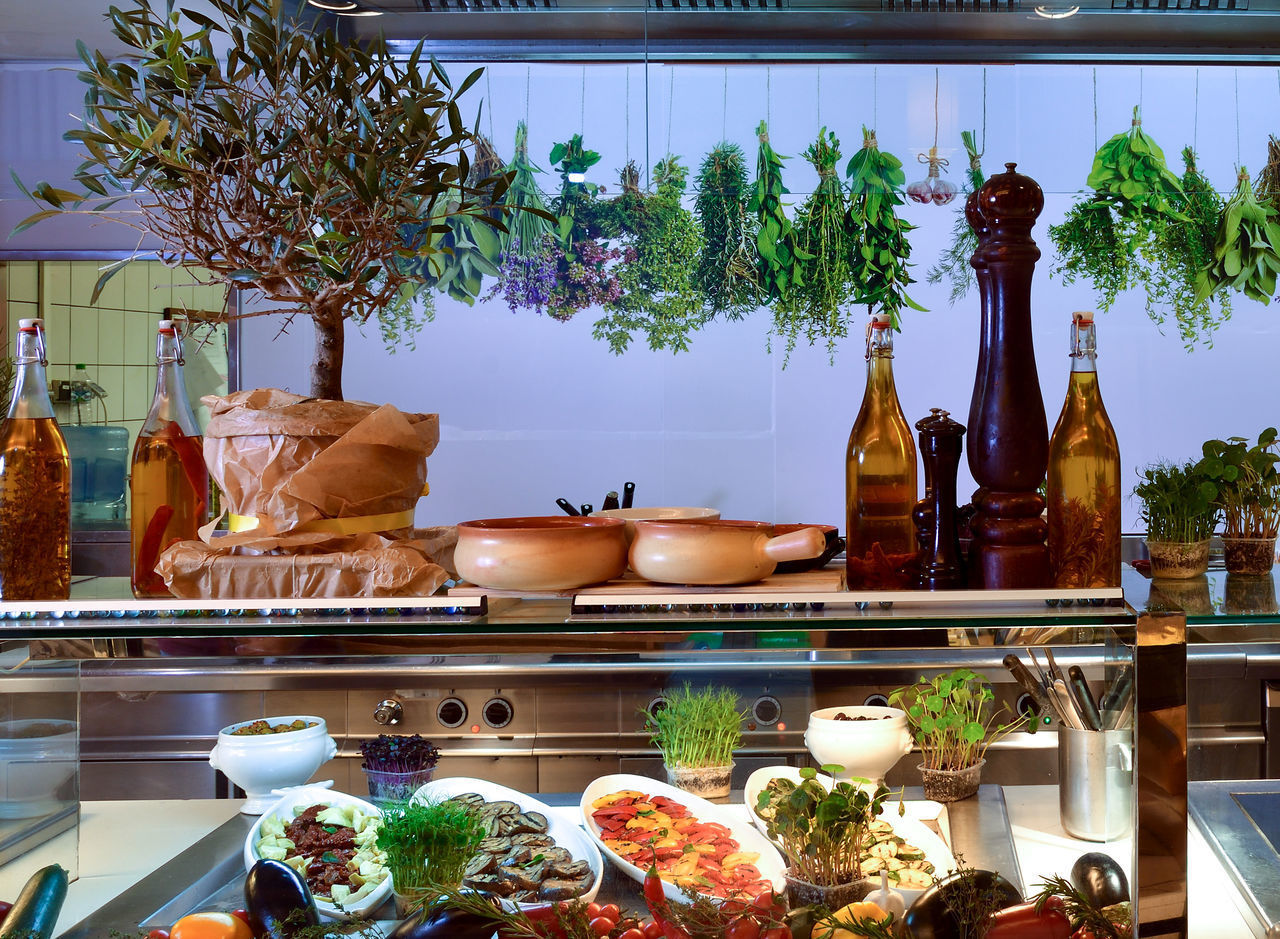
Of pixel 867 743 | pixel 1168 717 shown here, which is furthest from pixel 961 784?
pixel 1168 717

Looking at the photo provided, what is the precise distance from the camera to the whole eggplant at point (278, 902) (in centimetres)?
98

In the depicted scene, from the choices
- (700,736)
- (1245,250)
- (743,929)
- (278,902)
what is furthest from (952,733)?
(1245,250)

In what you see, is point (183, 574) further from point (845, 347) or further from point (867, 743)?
point (845, 347)

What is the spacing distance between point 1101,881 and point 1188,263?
9.99 feet

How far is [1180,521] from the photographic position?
1.16 meters

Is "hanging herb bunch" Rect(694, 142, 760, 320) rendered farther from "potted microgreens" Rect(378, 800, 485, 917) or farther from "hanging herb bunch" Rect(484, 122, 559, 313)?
"potted microgreens" Rect(378, 800, 485, 917)

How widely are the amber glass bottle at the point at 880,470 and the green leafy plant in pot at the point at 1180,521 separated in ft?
1.00

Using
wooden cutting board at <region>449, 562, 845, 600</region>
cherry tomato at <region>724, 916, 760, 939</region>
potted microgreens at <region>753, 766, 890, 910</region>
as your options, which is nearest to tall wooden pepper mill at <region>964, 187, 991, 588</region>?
wooden cutting board at <region>449, 562, 845, 600</region>

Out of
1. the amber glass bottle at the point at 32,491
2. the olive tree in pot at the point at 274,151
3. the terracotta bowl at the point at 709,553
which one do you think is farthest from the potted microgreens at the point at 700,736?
the amber glass bottle at the point at 32,491

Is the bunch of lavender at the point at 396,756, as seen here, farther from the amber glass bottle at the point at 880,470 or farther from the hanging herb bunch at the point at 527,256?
the hanging herb bunch at the point at 527,256

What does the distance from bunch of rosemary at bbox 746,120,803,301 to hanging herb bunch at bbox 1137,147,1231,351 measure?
111cm

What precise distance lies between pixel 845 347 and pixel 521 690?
1.57 m

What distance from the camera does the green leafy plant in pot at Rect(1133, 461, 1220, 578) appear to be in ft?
3.70

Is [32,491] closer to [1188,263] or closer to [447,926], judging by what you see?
[447,926]
